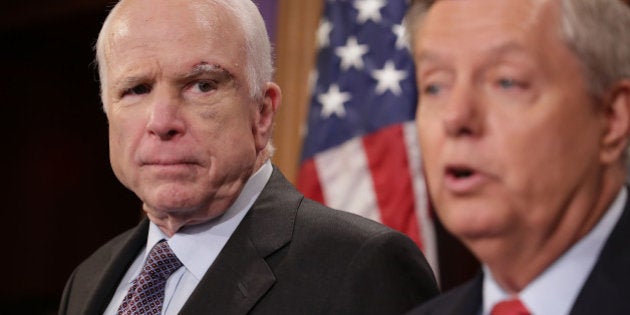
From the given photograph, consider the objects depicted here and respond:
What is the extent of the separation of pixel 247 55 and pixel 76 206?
467 cm

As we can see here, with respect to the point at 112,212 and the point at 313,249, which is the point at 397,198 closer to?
the point at 313,249

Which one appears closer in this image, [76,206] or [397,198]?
[397,198]

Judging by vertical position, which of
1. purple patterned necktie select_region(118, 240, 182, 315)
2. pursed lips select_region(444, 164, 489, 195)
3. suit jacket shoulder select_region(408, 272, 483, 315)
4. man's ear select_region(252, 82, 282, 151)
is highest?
pursed lips select_region(444, 164, 489, 195)

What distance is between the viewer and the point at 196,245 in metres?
1.82

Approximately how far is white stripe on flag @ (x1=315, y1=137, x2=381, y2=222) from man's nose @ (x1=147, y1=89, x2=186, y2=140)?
5.10ft

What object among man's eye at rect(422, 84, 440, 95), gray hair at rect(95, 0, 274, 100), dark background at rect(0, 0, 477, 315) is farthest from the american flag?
dark background at rect(0, 0, 477, 315)

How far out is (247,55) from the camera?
1836 mm

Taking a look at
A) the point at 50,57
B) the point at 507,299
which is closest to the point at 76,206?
the point at 50,57

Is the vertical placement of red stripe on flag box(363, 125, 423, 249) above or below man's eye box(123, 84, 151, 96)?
below

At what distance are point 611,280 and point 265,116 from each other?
3.01 feet

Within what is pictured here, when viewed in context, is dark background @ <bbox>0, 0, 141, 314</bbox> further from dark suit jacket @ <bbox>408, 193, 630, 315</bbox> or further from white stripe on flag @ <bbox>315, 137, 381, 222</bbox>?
dark suit jacket @ <bbox>408, 193, 630, 315</bbox>

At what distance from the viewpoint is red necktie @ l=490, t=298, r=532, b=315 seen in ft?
3.72

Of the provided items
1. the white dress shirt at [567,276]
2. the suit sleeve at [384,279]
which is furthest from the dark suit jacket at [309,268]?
the white dress shirt at [567,276]

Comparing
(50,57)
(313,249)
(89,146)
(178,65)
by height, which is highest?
(178,65)
